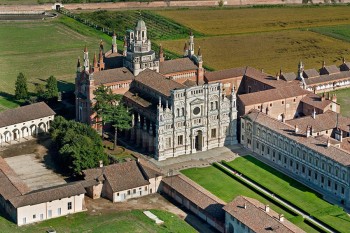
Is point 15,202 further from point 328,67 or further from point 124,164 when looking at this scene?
point 328,67

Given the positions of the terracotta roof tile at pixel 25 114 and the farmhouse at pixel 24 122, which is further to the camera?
the terracotta roof tile at pixel 25 114

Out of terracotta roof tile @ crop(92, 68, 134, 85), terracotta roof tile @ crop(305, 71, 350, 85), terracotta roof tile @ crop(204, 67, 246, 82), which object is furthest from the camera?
terracotta roof tile @ crop(305, 71, 350, 85)

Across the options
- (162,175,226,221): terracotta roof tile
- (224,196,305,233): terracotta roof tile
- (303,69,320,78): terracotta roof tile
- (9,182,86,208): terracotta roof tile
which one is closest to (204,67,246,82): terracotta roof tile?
(303,69,320,78): terracotta roof tile

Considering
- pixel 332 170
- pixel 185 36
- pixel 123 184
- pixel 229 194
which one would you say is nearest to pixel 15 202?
pixel 123 184

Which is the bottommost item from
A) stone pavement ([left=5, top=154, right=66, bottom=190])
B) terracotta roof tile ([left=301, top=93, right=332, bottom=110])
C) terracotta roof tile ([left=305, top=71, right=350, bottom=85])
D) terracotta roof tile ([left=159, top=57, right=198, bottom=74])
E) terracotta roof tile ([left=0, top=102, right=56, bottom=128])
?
stone pavement ([left=5, top=154, right=66, bottom=190])

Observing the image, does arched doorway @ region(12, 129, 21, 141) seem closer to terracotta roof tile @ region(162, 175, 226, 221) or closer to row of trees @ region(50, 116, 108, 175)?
row of trees @ region(50, 116, 108, 175)

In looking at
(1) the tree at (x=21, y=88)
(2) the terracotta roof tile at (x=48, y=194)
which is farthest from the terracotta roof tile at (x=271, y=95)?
(1) the tree at (x=21, y=88)

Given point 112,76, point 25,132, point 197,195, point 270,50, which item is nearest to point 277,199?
point 197,195

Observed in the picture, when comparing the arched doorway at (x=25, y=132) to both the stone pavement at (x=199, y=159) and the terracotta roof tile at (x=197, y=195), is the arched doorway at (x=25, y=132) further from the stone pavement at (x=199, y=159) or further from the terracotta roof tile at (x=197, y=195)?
Result: the terracotta roof tile at (x=197, y=195)
